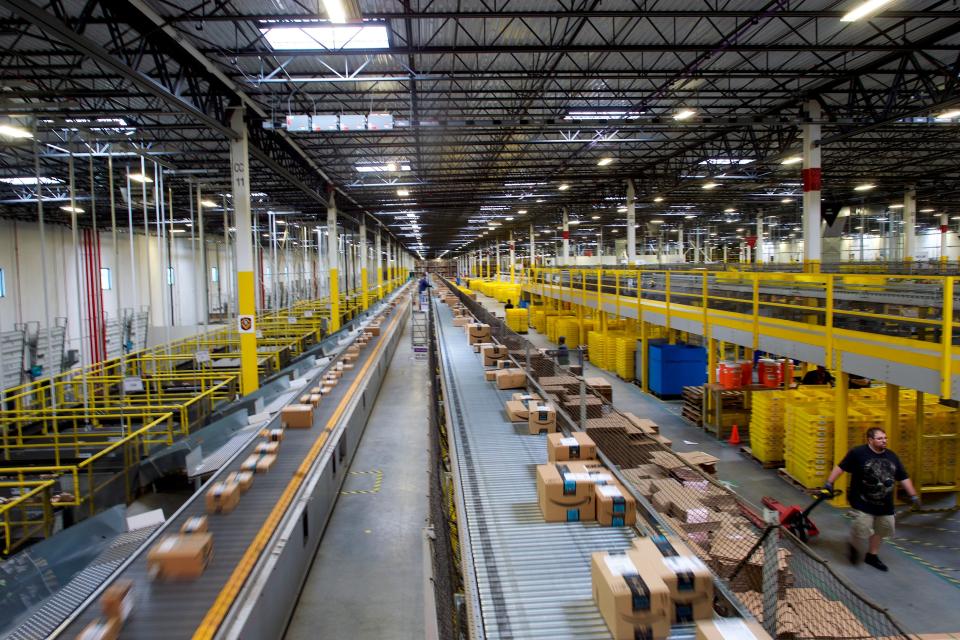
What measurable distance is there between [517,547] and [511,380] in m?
4.08

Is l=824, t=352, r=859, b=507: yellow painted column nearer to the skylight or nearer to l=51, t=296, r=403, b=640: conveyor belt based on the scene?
l=51, t=296, r=403, b=640: conveyor belt

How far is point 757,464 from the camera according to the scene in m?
9.25

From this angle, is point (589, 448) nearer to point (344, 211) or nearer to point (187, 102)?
point (187, 102)

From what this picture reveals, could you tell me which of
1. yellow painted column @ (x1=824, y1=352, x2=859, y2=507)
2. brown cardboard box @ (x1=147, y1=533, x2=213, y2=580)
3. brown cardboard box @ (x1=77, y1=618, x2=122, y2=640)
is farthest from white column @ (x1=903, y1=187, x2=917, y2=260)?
brown cardboard box @ (x1=77, y1=618, x2=122, y2=640)

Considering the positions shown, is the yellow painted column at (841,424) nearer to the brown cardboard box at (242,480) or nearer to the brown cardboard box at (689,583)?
the brown cardboard box at (689,583)

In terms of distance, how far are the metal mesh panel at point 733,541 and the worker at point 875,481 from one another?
1086 mm

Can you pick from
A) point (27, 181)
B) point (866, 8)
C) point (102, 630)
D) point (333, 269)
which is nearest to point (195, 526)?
point (102, 630)

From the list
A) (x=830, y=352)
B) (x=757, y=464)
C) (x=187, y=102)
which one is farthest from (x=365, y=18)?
(x=757, y=464)

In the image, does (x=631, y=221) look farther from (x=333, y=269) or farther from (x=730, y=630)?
(x=730, y=630)

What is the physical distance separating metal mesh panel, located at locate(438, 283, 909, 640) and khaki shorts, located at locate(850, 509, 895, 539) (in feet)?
3.81

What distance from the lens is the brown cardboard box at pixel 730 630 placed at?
2363mm

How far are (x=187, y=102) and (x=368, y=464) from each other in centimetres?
753

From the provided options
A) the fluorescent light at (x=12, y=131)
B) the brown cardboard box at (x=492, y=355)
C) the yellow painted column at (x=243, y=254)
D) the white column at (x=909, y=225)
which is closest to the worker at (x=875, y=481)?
the brown cardboard box at (x=492, y=355)

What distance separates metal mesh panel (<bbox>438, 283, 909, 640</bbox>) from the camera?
10.9 ft
